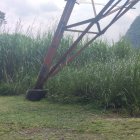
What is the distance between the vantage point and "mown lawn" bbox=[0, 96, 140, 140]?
4.27m

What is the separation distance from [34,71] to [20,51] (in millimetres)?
867

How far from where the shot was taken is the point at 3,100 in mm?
6926

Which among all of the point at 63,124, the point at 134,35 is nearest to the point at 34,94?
the point at 63,124

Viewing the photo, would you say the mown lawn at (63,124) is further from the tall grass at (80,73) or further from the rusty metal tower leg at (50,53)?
the rusty metal tower leg at (50,53)

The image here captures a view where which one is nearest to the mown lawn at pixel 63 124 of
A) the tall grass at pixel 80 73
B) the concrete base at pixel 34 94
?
the tall grass at pixel 80 73

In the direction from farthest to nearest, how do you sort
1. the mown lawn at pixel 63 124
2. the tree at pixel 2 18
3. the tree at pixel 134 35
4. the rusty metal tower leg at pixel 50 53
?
the tree at pixel 134 35 < the tree at pixel 2 18 < the rusty metal tower leg at pixel 50 53 < the mown lawn at pixel 63 124

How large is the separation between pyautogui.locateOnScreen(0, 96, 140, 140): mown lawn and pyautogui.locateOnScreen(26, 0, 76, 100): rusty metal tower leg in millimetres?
574

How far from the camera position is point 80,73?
6945mm

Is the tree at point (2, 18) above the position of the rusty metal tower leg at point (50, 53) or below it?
above

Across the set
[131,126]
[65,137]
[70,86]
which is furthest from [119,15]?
[65,137]

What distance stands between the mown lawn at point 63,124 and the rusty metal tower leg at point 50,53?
0.57 meters

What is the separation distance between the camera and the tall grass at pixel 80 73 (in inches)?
235

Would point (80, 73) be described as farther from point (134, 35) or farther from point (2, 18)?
point (134, 35)

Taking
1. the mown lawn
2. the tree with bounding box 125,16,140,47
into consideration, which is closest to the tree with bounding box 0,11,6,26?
the tree with bounding box 125,16,140,47
